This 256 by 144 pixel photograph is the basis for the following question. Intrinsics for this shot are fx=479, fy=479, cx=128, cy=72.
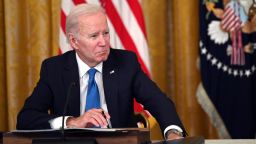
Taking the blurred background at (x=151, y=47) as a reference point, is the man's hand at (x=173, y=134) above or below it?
below

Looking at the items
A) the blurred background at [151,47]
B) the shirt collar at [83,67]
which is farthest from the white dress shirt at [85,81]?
the blurred background at [151,47]

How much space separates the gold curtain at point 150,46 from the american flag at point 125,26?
1.63 feet

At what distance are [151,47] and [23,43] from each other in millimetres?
1061

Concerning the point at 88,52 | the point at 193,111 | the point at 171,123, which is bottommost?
the point at 193,111

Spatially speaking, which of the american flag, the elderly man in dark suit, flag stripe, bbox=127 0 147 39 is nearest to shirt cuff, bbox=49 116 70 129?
the elderly man in dark suit

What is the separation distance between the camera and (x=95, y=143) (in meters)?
1.60

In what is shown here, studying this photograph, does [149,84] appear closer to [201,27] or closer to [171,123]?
[171,123]

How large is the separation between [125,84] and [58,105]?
14.1 inches

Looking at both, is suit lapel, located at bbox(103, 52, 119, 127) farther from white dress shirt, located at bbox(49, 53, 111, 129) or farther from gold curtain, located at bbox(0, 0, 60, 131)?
gold curtain, located at bbox(0, 0, 60, 131)

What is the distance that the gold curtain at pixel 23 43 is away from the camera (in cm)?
393

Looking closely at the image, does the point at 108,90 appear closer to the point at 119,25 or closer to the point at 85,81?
the point at 85,81

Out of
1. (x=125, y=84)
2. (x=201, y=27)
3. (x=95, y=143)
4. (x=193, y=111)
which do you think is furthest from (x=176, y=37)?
(x=95, y=143)

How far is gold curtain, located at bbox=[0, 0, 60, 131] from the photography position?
3.93 meters

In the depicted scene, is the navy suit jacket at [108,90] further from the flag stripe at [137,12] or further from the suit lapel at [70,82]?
the flag stripe at [137,12]
